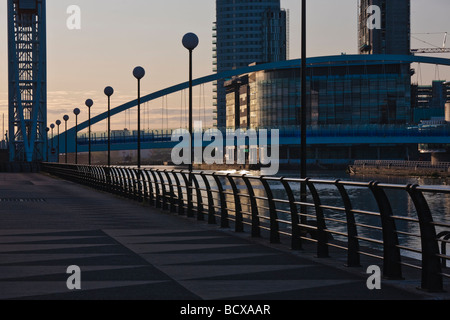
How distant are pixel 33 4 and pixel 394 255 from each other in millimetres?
111308

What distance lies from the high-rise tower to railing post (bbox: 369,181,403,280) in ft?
361

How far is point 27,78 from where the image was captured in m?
124

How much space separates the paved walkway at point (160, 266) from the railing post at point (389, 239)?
0.39 meters

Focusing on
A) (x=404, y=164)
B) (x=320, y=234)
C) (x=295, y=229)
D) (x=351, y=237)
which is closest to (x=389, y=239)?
(x=351, y=237)

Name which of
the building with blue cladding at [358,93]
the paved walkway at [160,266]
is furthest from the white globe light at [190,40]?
the building with blue cladding at [358,93]

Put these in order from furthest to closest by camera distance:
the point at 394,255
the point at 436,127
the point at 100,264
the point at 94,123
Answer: the point at 94,123 < the point at 436,127 < the point at 100,264 < the point at 394,255

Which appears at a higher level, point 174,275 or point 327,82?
point 327,82

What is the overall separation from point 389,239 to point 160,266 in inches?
124

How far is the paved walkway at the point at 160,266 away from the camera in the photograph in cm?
945

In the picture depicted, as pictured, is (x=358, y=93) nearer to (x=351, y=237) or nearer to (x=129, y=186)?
(x=129, y=186)

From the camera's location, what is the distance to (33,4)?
116188 mm

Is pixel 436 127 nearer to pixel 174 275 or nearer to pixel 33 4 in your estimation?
pixel 33 4

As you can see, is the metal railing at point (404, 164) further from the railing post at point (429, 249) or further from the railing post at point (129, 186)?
the railing post at point (429, 249)
